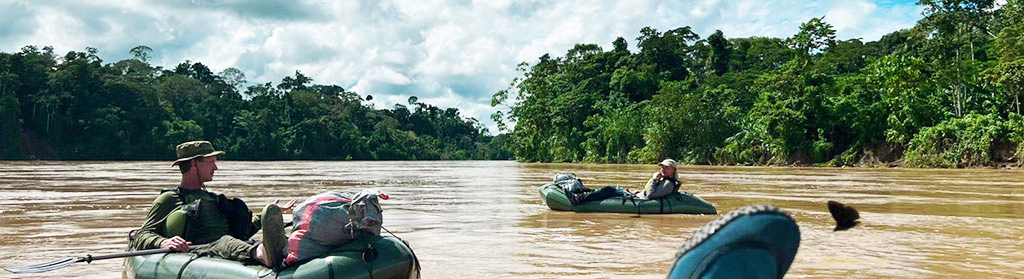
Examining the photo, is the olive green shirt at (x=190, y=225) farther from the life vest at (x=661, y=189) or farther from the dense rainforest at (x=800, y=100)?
the dense rainforest at (x=800, y=100)

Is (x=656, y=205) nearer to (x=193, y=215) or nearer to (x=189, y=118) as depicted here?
(x=193, y=215)

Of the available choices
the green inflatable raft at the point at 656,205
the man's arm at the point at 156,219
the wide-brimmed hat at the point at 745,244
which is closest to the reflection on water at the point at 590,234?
the green inflatable raft at the point at 656,205

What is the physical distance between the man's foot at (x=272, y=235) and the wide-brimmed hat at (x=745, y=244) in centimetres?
273

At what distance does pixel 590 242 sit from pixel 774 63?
46136 millimetres

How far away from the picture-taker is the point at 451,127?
342 ft

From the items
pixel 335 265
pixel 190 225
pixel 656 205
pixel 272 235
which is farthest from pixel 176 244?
pixel 656 205

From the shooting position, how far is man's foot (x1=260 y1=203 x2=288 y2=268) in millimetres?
4246

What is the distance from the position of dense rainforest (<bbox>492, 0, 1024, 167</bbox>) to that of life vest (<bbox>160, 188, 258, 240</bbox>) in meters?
28.8

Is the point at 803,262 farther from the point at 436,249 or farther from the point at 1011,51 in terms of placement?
the point at 1011,51

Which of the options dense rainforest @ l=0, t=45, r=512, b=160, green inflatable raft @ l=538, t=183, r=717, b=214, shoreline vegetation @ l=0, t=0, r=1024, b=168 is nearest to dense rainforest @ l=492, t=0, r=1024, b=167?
shoreline vegetation @ l=0, t=0, r=1024, b=168

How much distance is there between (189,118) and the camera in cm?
7150

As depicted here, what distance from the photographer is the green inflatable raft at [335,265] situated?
419 centimetres

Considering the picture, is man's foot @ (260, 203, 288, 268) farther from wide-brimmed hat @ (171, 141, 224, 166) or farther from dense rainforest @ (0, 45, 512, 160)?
dense rainforest @ (0, 45, 512, 160)

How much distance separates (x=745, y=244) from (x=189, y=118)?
246 feet
